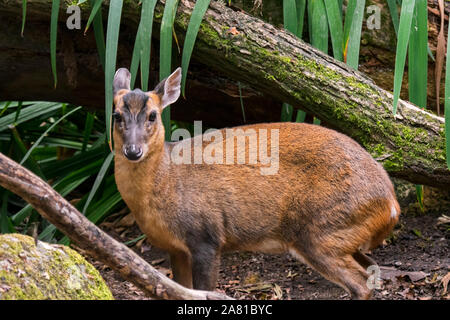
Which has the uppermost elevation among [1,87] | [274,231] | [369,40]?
[369,40]

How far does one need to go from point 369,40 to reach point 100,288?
3079 mm

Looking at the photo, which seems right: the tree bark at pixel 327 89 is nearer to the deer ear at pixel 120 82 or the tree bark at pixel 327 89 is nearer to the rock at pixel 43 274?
the deer ear at pixel 120 82

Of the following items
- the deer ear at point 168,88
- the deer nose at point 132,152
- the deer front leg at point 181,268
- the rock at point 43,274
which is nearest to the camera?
the rock at point 43,274

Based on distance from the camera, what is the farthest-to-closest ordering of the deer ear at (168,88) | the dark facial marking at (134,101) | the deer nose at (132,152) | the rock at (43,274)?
the deer ear at (168,88)
the dark facial marking at (134,101)
the deer nose at (132,152)
the rock at (43,274)

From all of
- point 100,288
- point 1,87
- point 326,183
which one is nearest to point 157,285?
point 100,288

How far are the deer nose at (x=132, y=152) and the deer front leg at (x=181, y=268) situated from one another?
79cm

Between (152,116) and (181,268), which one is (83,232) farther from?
(181,268)

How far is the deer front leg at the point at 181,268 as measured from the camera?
4273mm

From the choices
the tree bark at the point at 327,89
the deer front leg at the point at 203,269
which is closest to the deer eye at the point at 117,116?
the tree bark at the point at 327,89

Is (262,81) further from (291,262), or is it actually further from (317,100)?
(291,262)

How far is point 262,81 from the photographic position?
4383mm

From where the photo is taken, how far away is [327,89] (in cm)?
427

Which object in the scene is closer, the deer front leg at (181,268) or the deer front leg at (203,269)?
the deer front leg at (203,269)

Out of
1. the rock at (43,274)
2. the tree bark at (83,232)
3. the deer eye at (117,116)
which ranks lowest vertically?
the rock at (43,274)
